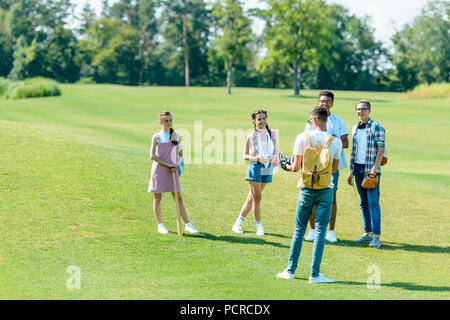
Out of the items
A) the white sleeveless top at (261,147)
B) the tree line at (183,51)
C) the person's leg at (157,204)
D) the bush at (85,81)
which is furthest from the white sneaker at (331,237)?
the bush at (85,81)

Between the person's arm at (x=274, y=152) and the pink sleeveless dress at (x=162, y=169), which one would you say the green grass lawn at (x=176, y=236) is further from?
the person's arm at (x=274, y=152)

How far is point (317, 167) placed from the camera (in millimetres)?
7289

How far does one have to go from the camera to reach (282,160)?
7.69 meters

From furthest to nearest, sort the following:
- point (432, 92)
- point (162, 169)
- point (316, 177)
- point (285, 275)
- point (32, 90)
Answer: point (432, 92) < point (32, 90) < point (162, 169) < point (285, 275) < point (316, 177)

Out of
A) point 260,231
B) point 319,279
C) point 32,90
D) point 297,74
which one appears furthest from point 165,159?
point 297,74

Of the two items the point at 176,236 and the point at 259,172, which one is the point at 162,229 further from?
the point at 259,172

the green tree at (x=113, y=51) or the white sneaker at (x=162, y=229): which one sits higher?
the green tree at (x=113, y=51)

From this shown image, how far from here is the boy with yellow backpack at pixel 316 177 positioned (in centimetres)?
729

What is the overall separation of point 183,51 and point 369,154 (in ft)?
279

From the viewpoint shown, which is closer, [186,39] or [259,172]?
[259,172]

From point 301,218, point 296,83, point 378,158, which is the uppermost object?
point 296,83

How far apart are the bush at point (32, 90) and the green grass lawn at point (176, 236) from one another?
29.3 metres

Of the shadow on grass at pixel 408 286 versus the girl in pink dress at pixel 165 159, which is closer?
the shadow on grass at pixel 408 286

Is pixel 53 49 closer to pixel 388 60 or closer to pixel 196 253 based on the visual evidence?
pixel 388 60
